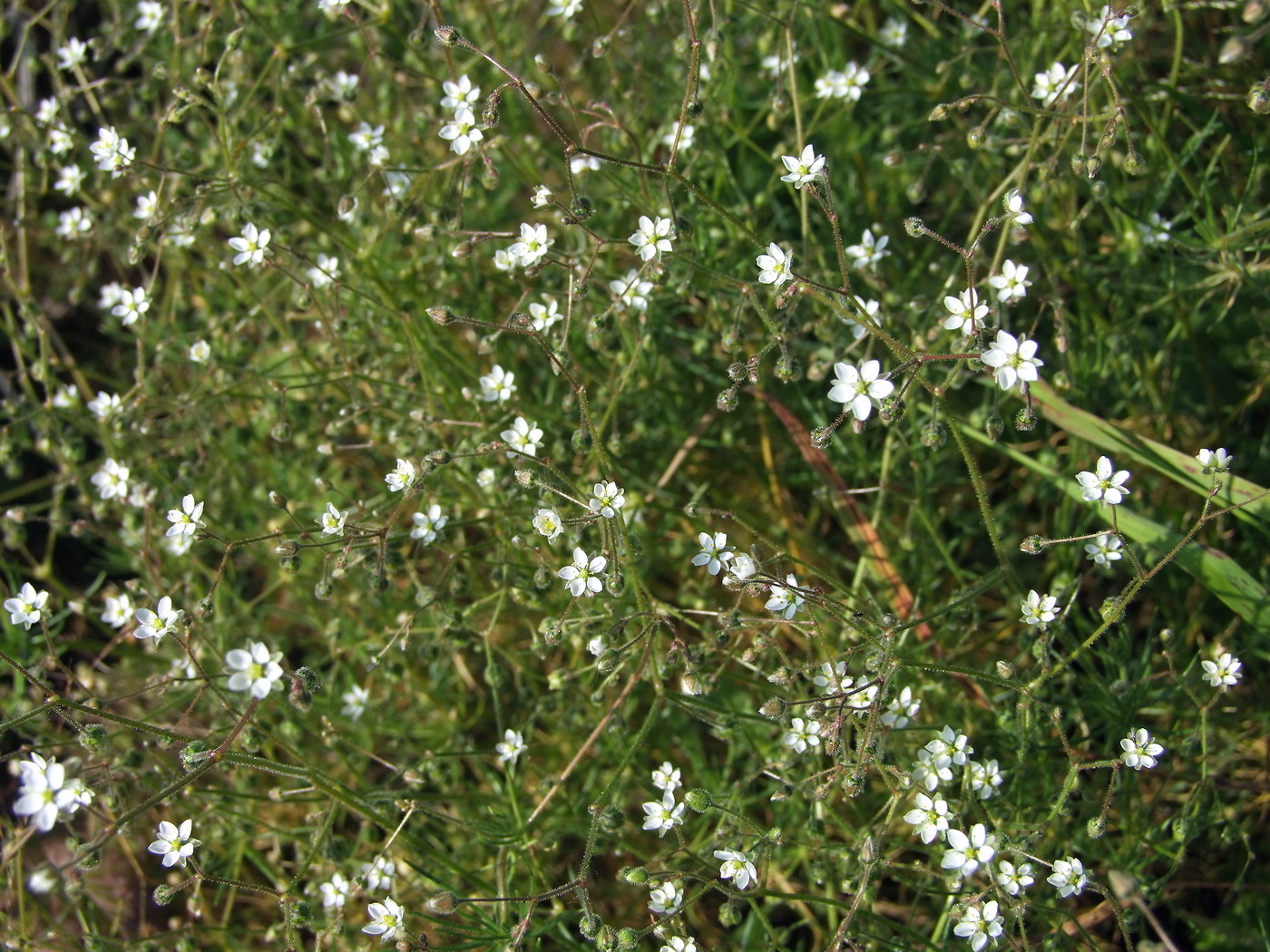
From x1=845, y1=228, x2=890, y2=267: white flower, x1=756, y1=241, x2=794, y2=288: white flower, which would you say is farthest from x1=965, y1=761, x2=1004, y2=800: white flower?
x1=845, y1=228, x2=890, y2=267: white flower

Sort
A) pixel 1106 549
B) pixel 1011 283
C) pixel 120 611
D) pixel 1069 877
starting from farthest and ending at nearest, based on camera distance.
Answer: pixel 120 611
pixel 1011 283
pixel 1106 549
pixel 1069 877

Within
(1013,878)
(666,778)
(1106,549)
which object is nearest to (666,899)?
(666,778)

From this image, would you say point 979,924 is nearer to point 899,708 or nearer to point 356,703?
point 899,708

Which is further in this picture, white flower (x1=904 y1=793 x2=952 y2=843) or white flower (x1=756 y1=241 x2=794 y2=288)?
white flower (x1=756 y1=241 x2=794 y2=288)

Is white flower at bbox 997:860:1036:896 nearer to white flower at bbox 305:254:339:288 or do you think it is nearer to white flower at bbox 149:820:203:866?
white flower at bbox 149:820:203:866

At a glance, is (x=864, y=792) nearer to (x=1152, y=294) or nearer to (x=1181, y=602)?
(x=1181, y=602)

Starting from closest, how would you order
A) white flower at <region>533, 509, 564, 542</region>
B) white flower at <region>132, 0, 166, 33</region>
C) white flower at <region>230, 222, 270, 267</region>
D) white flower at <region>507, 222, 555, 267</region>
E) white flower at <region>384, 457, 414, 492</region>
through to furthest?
white flower at <region>533, 509, 564, 542</region> → white flower at <region>384, 457, 414, 492</region> → white flower at <region>507, 222, 555, 267</region> → white flower at <region>230, 222, 270, 267</region> → white flower at <region>132, 0, 166, 33</region>
